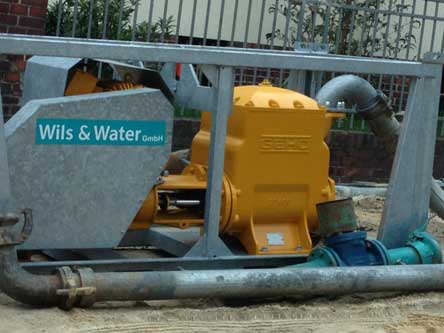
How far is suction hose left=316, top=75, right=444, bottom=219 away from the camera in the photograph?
6.51m

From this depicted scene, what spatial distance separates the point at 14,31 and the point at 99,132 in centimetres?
413

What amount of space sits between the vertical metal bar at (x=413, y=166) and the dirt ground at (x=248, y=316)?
506mm

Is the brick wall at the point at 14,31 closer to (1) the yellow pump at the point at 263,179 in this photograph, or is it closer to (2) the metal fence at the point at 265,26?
(2) the metal fence at the point at 265,26

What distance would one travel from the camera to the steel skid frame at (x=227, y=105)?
5.02 metres

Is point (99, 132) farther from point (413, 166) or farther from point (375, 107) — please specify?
point (375, 107)

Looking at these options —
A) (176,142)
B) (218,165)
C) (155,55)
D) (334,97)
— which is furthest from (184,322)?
(176,142)

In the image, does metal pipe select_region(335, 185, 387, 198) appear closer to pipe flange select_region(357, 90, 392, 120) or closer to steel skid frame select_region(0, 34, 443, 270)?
pipe flange select_region(357, 90, 392, 120)

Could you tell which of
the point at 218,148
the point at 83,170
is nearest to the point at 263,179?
the point at 218,148

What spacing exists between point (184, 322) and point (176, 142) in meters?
4.86

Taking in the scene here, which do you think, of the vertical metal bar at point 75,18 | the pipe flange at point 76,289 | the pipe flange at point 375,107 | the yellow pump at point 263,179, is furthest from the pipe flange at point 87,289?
the vertical metal bar at point 75,18

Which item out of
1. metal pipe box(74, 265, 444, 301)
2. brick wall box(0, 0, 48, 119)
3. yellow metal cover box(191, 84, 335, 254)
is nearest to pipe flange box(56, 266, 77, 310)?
metal pipe box(74, 265, 444, 301)

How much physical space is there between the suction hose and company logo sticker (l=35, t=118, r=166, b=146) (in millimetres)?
1430

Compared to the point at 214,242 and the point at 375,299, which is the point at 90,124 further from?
the point at 375,299

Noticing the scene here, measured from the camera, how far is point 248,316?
5.04 meters
